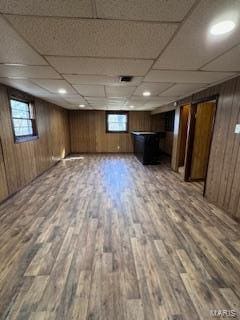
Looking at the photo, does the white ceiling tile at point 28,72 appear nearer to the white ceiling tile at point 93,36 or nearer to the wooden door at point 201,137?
the white ceiling tile at point 93,36

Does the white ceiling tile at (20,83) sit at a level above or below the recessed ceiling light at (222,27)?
above

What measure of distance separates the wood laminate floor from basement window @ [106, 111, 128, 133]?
17.4 feet

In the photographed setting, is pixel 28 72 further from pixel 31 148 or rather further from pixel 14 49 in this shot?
pixel 31 148

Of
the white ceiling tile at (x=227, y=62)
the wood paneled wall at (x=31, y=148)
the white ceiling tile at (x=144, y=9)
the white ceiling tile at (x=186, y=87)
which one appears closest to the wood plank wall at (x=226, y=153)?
the white ceiling tile at (x=186, y=87)

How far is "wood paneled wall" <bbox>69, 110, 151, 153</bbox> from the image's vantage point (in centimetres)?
803

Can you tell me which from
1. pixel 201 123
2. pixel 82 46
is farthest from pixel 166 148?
pixel 82 46

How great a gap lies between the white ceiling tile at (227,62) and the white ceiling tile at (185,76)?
0.19 metres

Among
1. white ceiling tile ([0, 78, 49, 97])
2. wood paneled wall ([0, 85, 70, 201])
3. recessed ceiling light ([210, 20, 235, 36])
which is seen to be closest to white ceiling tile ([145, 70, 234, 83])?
recessed ceiling light ([210, 20, 235, 36])

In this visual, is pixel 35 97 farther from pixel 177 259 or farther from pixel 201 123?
pixel 177 259

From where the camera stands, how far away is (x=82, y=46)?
1.53 m

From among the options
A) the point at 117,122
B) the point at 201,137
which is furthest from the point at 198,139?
the point at 117,122

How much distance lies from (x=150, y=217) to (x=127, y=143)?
600 centimetres

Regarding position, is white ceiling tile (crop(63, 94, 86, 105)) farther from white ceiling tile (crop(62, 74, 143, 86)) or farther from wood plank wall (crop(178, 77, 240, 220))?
wood plank wall (crop(178, 77, 240, 220))

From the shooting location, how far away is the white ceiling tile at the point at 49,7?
3.25ft
